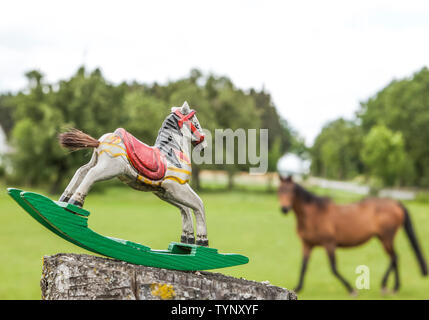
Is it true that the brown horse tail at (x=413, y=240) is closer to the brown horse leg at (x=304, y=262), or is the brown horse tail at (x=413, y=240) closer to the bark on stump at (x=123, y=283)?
the brown horse leg at (x=304, y=262)

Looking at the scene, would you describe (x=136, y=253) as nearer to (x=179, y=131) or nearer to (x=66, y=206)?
(x=66, y=206)

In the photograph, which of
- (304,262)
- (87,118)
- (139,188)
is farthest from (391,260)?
(87,118)

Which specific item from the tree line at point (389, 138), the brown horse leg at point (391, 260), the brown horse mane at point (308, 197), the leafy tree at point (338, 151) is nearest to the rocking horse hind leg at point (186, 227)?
the brown horse mane at point (308, 197)

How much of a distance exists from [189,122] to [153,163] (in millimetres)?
452

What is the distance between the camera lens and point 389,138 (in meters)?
26.0

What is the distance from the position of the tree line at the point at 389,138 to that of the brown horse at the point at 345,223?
18093 millimetres

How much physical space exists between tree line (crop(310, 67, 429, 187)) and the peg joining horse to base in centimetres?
2419

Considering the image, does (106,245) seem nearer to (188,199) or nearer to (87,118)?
(188,199)

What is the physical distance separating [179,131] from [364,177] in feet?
107

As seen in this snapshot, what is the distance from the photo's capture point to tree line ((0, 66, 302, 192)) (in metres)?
18.7

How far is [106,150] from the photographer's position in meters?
3.07

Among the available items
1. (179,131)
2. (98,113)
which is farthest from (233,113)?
(179,131)

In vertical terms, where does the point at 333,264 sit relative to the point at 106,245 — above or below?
below

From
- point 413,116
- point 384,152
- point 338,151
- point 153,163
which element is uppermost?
point 413,116
